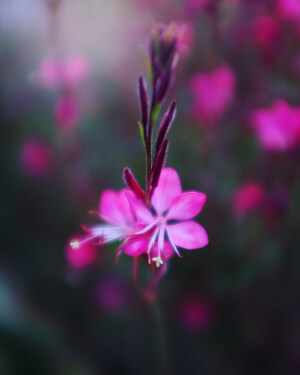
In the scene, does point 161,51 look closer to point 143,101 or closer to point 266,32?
point 143,101

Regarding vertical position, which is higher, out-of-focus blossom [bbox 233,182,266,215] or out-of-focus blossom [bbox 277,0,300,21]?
out-of-focus blossom [bbox 277,0,300,21]

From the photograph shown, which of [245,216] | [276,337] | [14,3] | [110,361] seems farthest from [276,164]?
[14,3]

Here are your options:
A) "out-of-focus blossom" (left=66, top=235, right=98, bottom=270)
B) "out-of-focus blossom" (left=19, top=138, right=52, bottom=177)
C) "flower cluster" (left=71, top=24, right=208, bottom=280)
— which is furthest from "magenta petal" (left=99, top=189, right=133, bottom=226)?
"out-of-focus blossom" (left=19, top=138, right=52, bottom=177)

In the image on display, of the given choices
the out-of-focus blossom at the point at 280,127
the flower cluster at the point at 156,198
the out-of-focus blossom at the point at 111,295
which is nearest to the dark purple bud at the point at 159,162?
the flower cluster at the point at 156,198

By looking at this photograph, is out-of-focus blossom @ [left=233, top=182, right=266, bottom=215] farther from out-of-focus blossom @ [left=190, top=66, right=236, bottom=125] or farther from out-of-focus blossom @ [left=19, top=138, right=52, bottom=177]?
out-of-focus blossom @ [left=19, top=138, right=52, bottom=177]

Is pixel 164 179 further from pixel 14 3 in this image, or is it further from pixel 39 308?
pixel 14 3

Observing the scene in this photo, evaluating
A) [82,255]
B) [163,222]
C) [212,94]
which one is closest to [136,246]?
[163,222]
